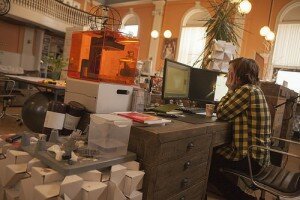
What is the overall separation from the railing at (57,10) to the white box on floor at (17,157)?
26.8 feet

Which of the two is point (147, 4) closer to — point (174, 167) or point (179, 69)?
point (179, 69)

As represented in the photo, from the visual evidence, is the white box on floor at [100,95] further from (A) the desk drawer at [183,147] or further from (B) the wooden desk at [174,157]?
(A) the desk drawer at [183,147]

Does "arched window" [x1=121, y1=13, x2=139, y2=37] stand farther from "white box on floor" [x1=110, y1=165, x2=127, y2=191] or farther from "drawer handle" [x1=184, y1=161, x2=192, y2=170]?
"white box on floor" [x1=110, y1=165, x2=127, y2=191]

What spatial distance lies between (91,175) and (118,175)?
0.12 meters

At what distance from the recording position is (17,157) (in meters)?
1.17

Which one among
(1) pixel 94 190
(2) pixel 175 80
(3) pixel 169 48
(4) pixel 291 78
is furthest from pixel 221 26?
(3) pixel 169 48

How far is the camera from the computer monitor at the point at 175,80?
2.09 meters

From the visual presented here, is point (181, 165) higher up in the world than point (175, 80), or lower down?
lower down

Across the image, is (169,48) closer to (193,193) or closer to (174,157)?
(193,193)

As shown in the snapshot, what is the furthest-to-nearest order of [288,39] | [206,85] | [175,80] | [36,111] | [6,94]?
[288,39], [6,94], [36,111], [206,85], [175,80]

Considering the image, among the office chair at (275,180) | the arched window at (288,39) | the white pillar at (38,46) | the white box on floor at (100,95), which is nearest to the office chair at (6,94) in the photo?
A: the white box on floor at (100,95)

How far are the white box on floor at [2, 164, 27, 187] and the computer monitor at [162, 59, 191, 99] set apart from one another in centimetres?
119

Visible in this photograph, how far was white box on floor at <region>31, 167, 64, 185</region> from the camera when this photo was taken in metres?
1.02

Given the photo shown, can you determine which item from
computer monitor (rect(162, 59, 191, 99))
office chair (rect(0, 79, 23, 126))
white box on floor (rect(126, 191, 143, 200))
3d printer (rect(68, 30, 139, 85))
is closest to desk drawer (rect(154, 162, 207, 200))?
white box on floor (rect(126, 191, 143, 200))
